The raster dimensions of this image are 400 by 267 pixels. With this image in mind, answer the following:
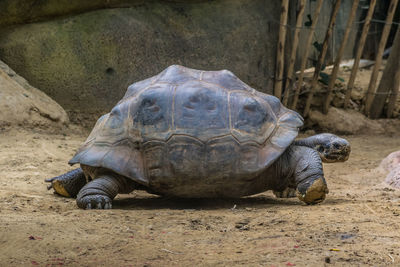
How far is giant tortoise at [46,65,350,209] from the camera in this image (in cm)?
391

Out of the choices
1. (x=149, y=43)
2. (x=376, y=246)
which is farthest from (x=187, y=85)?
(x=149, y=43)

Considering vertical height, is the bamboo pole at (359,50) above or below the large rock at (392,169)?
above

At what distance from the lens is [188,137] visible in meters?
3.89

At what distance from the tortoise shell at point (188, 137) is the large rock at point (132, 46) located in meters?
3.71

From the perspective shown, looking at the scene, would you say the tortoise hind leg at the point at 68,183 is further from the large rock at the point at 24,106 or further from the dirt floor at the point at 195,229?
the large rock at the point at 24,106

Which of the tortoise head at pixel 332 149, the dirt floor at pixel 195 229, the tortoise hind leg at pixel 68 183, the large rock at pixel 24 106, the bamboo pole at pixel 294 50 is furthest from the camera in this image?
the bamboo pole at pixel 294 50

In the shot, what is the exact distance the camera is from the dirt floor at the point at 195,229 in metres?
2.38

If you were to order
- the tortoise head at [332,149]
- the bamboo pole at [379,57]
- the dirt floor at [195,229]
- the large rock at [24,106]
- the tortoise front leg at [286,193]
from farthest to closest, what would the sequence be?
the bamboo pole at [379,57]
the large rock at [24,106]
the tortoise front leg at [286,193]
the tortoise head at [332,149]
the dirt floor at [195,229]

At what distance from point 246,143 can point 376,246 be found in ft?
5.33

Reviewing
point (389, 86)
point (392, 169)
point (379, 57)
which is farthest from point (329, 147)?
point (389, 86)

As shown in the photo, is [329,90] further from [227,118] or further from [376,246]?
[376,246]

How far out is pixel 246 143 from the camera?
3.96 meters

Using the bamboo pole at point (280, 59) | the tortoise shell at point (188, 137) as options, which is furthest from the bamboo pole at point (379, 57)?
the tortoise shell at point (188, 137)

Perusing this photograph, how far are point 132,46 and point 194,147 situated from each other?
13.9ft
